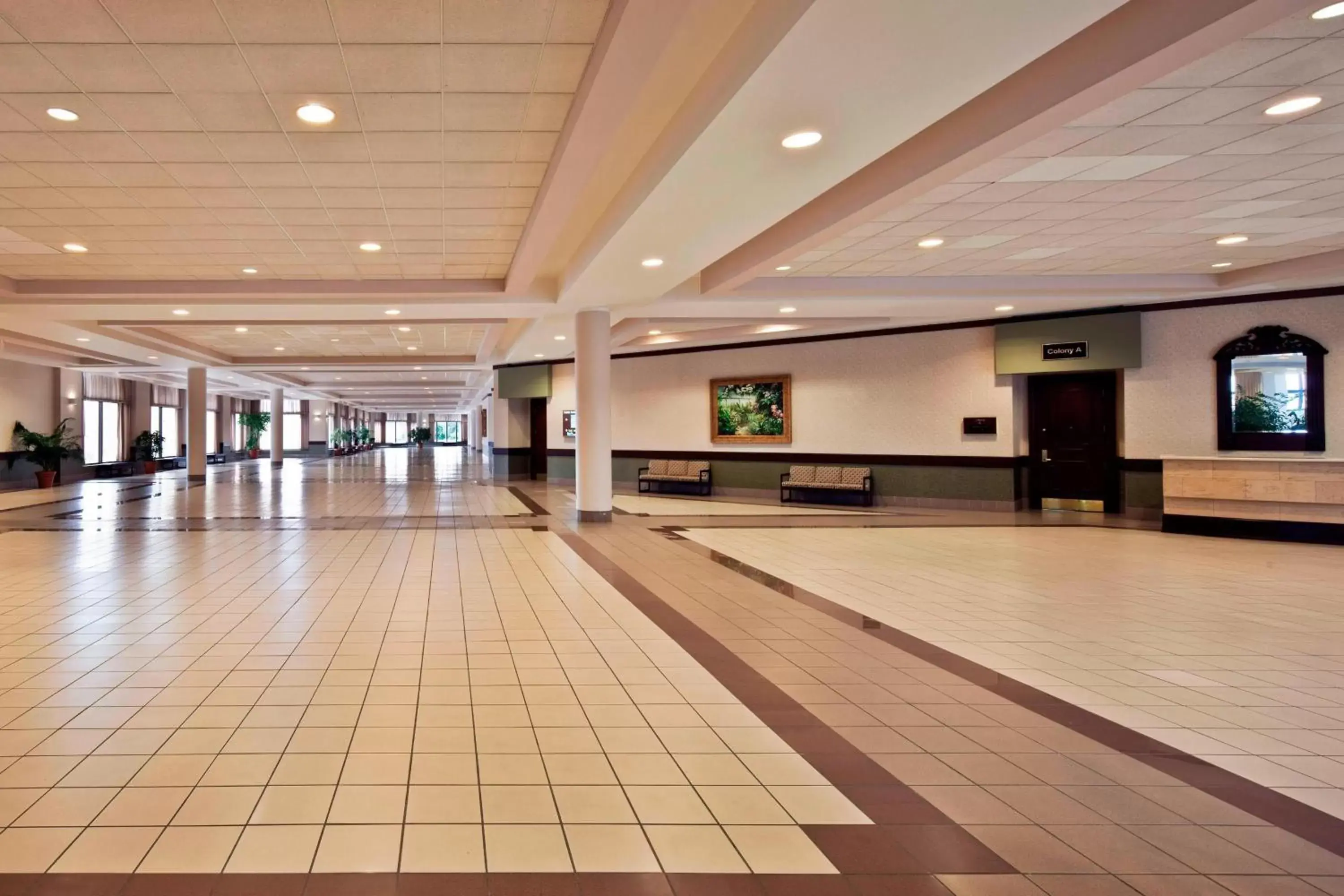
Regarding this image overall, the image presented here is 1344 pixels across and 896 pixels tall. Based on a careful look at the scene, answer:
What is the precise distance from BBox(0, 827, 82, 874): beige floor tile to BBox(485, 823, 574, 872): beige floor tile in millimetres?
1356

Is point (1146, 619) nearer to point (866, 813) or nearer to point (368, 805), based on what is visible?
point (866, 813)

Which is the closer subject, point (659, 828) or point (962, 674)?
point (659, 828)

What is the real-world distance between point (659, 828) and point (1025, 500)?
37.4 ft

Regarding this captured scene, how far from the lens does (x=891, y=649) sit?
4.41 meters

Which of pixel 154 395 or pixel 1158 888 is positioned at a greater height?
pixel 154 395

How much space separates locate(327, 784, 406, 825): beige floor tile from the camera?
2.42m

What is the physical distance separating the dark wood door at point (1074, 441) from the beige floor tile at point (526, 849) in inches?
456

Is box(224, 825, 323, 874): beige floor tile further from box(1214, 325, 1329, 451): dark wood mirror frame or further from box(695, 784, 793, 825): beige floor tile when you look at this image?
box(1214, 325, 1329, 451): dark wood mirror frame

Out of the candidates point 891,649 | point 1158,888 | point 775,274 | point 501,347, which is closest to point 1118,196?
point 775,274

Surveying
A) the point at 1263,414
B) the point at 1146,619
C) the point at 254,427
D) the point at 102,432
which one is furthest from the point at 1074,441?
the point at 254,427

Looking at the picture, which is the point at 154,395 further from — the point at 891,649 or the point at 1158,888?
the point at 1158,888

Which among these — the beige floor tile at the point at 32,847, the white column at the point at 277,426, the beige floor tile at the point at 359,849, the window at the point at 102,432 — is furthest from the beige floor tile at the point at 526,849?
the white column at the point at 277,426

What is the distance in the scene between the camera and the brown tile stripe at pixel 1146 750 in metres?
2.46

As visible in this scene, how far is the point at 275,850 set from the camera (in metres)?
2.23
